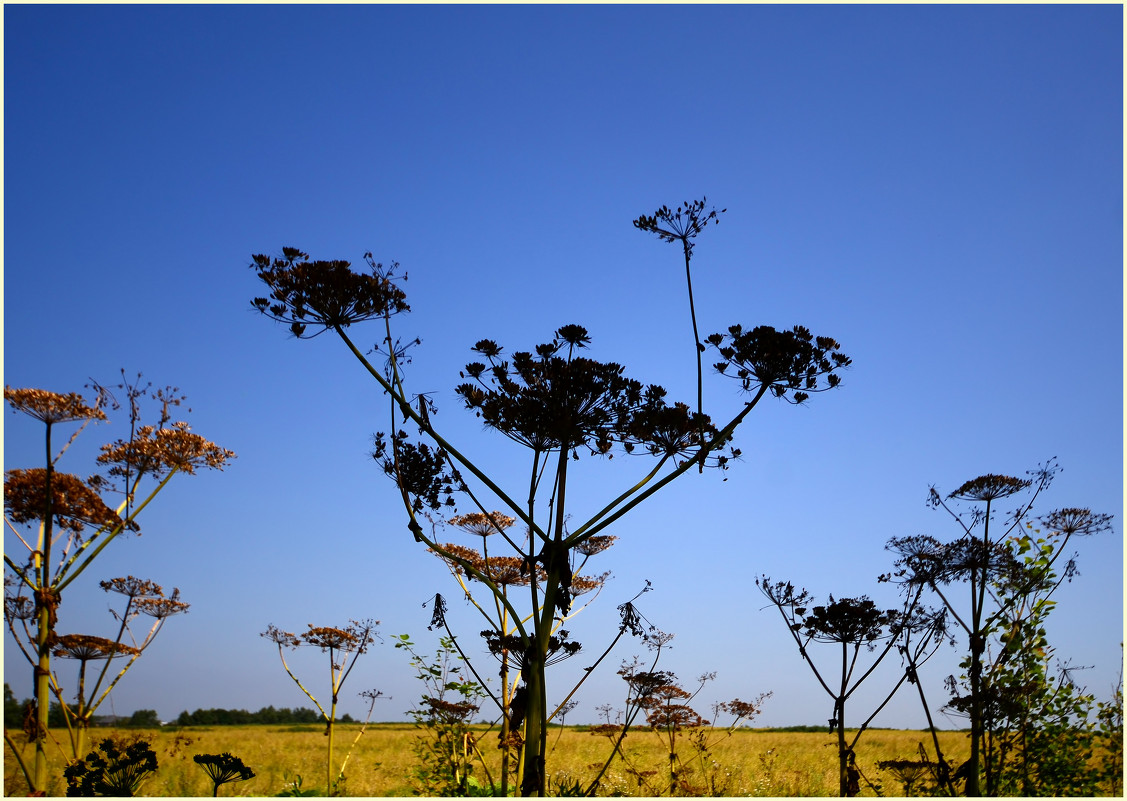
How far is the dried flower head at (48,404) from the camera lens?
27.9 ft

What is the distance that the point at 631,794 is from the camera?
11.2m

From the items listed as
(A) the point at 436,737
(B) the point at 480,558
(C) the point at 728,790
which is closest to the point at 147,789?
(A) the point at 436,737

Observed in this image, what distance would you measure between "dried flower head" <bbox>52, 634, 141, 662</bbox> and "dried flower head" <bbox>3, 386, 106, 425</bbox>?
2691 millimetres

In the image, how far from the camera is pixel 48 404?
862cm

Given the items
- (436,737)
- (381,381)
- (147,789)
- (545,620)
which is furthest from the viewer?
(147,789)

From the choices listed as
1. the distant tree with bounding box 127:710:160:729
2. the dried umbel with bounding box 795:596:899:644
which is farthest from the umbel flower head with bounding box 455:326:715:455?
the distant tree with bounding box 127:710:160:729

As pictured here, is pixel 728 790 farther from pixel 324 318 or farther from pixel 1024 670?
pixel 324 318

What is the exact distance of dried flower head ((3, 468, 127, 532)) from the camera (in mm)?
8625

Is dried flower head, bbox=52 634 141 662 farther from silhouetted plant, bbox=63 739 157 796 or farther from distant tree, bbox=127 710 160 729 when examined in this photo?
distant tree, bbox=127 710 160 729

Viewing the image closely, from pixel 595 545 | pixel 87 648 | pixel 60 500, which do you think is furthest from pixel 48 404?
pixel 595 545

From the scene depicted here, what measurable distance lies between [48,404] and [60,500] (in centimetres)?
101

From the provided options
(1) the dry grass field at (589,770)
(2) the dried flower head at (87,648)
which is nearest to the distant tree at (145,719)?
(1) the dry grass field at (589,770)

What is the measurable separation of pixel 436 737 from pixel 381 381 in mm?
6598

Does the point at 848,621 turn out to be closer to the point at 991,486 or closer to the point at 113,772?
the point at 991,486
